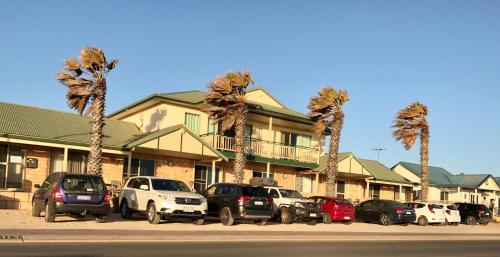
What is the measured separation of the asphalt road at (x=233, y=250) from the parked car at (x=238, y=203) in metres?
4.24

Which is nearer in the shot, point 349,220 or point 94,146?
point 94,146

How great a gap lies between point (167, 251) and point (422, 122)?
31.2 m

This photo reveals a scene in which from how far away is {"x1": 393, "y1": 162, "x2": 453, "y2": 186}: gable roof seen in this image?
5581cm

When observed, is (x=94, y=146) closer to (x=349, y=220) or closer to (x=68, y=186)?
(x=68, y=186)

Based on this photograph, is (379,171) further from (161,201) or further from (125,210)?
(161,201)

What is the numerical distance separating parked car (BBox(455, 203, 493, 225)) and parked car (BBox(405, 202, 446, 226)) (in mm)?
5891

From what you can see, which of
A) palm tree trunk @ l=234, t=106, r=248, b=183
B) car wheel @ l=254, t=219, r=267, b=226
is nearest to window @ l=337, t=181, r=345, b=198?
palm tree trunk @ l=234, t=106, r=248, b=183

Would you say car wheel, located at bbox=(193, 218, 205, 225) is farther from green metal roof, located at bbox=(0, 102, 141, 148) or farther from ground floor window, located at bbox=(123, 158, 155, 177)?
ground floor window, located at bbox=(123, 158, 155, 177)

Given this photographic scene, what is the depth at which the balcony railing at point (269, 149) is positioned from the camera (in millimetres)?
31391

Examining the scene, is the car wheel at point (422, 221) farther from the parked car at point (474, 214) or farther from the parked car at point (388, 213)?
the parked car at point (474, 214)

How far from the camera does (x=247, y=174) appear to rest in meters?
33.8

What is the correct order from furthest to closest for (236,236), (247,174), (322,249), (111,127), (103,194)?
(247,174), (111,127), (103,194), (236,236), (322,249)

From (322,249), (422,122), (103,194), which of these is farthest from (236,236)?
(422,122)

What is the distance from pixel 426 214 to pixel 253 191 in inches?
575
